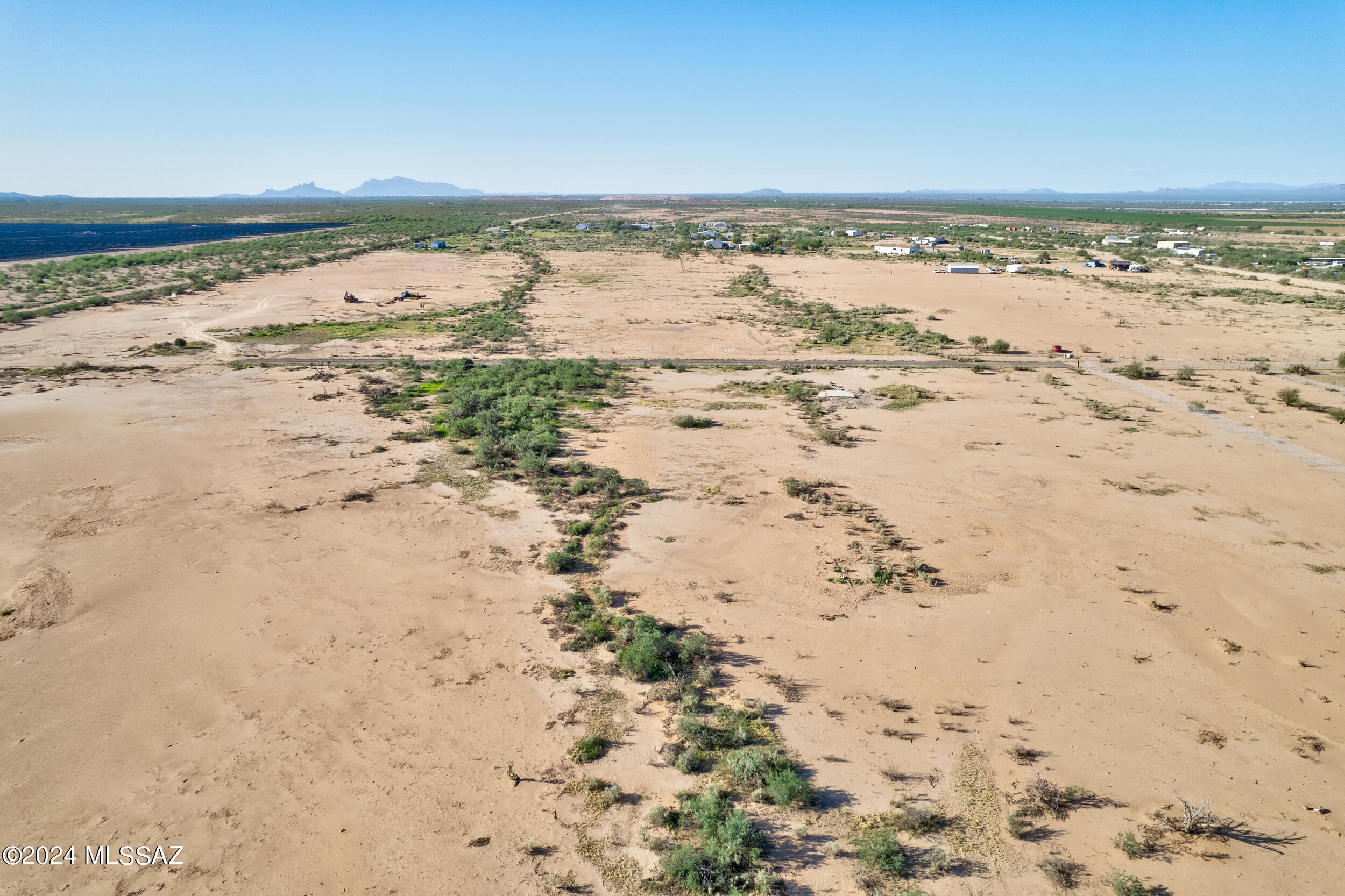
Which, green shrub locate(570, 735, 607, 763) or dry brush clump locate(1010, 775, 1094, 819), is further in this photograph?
green shrub locate(570, 735, 607, 763)

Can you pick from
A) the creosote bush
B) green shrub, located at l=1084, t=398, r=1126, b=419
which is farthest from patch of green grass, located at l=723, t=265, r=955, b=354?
the creosote bush

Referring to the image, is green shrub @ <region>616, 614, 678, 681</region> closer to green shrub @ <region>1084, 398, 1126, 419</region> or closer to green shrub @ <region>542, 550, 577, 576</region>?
green shrub @ <region>542, 550, 577, 576</region>

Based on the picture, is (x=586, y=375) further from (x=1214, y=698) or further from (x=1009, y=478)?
(x=1214, y=698)

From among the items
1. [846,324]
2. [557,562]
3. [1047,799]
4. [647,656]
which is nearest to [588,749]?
[647,656]

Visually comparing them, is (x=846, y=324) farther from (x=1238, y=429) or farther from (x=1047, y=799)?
(x=1047, y=799)

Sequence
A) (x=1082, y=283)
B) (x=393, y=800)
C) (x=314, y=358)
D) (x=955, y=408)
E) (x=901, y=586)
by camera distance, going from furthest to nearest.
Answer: (x=1082, y=283) → (x=314, y=358) → (x=955, y=408) → (x=901, y=586) → (x=393, y=800)

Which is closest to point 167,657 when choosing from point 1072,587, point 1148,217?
point 1072,587
